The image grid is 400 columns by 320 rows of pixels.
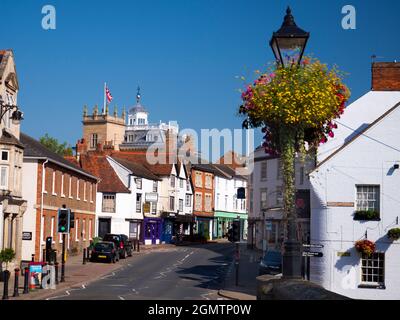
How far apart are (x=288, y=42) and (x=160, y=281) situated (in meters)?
22.9

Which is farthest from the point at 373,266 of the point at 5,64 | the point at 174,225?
the point at 174,225

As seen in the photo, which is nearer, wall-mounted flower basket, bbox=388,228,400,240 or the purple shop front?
wall-mounted flower basket, bbox=388,228,400,240

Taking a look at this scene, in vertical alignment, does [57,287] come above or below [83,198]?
below

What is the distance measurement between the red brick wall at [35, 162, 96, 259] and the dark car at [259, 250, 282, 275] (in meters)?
16.4

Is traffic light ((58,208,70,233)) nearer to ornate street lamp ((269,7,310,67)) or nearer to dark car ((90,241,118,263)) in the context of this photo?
dark car ((90,241,118,263))

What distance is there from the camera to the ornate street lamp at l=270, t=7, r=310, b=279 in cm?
1332

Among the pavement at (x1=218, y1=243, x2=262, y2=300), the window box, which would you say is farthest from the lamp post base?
the window box

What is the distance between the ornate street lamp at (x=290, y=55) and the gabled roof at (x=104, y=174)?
5403 centimetres

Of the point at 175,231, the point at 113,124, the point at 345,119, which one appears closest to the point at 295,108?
the point at 345,119

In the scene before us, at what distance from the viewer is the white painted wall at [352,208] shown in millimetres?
27812

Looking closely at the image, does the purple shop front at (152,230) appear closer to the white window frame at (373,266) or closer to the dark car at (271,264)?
the dark car at (271,264)
